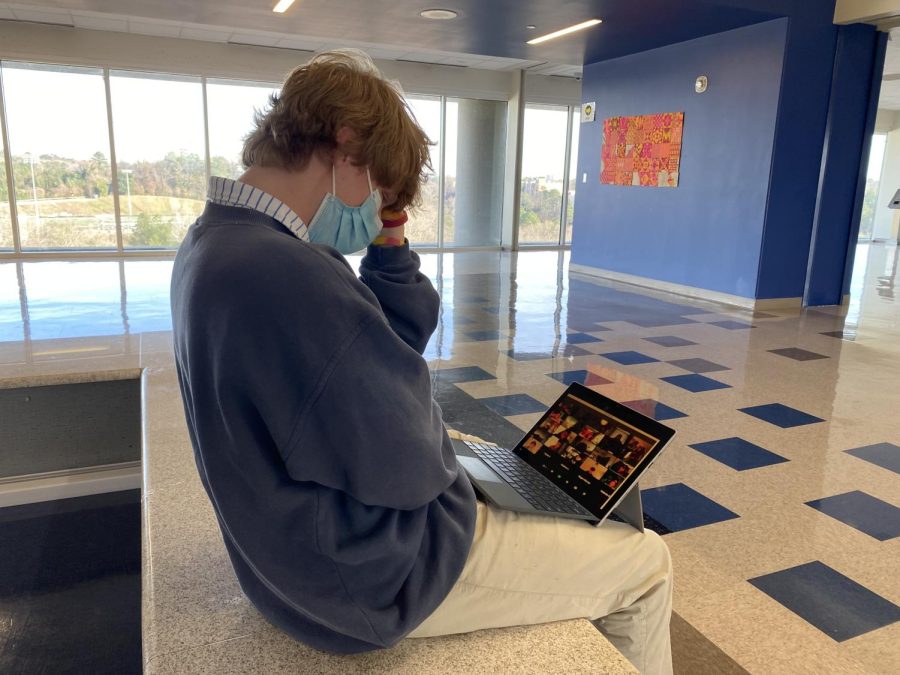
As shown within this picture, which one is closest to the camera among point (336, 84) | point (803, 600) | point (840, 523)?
point (336, 84)

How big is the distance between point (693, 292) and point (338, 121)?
6.46 m

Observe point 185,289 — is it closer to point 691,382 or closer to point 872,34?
point 691,382

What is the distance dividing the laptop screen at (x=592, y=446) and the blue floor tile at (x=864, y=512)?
138 cm

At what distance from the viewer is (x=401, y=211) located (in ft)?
3.90

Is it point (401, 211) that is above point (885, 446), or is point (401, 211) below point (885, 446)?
above

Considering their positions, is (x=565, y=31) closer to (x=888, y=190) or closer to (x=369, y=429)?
(x=369, y=429)

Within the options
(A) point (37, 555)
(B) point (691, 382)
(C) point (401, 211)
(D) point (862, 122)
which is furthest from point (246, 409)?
(D) point (862, 122)

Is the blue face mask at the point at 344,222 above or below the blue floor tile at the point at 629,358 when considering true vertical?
above

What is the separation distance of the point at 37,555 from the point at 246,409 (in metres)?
2.01

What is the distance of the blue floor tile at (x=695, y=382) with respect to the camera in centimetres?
365

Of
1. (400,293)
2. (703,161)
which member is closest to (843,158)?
(703,161)

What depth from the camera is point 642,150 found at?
738 centimetres

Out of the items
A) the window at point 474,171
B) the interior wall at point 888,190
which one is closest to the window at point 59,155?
the window at point 474,171

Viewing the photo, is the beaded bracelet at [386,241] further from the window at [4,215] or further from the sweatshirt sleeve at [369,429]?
the window at [4,215]
